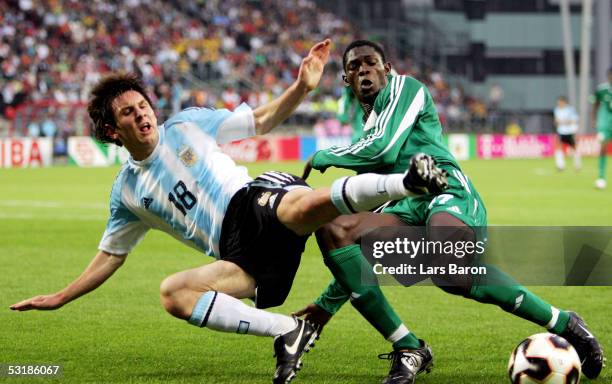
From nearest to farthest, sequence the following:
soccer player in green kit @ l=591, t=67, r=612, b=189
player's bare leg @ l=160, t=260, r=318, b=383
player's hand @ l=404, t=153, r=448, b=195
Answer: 1. player's hand @ l=404, t=153, r=448, b=195
2. player's bare leg @ l=160, t=260, r=318, b=383
3. soccer player in green kit @ l=591, t=67, r=612, b=189

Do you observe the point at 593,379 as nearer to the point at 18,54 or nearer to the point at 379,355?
the point at 379,355

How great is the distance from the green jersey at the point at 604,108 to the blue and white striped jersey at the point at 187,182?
54.4ft

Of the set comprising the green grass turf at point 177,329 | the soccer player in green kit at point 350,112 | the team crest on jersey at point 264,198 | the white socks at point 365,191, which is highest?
the white socks at point 365,191

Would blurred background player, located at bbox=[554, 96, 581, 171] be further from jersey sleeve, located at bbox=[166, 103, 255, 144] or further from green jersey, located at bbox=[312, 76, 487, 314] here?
jersey sleeve, located at bbox=[166, 103, 255, 144]

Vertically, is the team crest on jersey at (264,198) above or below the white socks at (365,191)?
below

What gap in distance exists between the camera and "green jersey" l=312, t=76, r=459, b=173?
5891mm

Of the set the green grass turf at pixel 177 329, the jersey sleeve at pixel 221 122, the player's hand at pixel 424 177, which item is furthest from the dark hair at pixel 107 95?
the player's hand at pixel 424 177

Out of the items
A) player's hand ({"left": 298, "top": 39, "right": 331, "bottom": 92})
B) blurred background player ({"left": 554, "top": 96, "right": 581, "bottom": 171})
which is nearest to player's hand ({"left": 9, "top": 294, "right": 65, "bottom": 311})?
player's hand ({"left": 298, "top": 39, "right": 331, "bottom": 92})

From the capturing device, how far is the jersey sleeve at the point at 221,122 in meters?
5.92

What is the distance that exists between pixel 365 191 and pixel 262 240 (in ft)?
2.66

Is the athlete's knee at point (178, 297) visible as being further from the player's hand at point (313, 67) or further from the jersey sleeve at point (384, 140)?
the player's hand at point (313, 67)

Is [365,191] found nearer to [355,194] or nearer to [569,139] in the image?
[355,194]

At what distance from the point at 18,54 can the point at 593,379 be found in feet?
93.2

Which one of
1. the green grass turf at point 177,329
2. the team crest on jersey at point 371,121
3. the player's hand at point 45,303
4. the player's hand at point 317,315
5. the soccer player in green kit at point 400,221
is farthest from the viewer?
the player's hand at point 317,315
